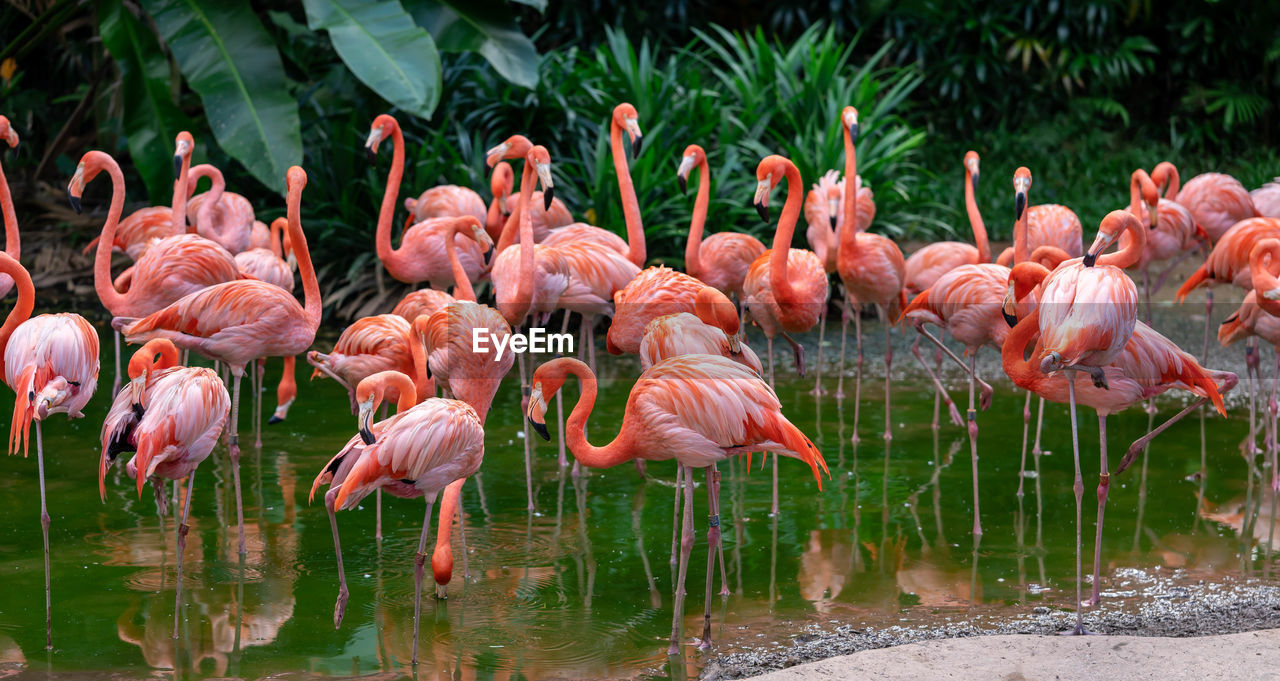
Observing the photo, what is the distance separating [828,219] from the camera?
6793 millimetres

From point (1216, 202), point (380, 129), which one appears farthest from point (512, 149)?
point (1216, 202)

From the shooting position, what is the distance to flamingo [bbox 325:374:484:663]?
3.60m

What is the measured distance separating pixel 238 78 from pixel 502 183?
1903 millimetres

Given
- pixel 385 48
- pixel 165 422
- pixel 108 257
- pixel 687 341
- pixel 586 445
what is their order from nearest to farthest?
pixel 165 422 → pixel 586 445 → pixel 687 341 → pixel 108 257 → pixel 385 48

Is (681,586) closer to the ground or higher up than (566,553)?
higher up

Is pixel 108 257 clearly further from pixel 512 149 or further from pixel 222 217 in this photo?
pixel 512 149

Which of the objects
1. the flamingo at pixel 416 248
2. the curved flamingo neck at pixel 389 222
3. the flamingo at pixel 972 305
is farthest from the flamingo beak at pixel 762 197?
the curved flamingo neck at pixel 389 222

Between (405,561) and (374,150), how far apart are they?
7.66 feet

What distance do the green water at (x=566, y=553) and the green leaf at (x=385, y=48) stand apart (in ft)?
6.74

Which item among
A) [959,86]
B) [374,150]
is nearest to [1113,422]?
[374,150]

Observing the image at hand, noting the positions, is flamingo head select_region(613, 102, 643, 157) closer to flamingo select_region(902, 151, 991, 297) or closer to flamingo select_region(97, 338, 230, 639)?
flamingo select_region(902, 151, 991, 297)

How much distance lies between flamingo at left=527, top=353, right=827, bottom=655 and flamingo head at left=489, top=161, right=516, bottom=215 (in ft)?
9.94

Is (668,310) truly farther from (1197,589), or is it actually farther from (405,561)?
(1197,589)

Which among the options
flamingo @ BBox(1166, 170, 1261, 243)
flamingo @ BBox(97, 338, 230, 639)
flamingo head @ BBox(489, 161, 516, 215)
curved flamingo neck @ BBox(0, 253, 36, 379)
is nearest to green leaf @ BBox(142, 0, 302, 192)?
flamingo head @ BBox(489, 161, 516, 215)
